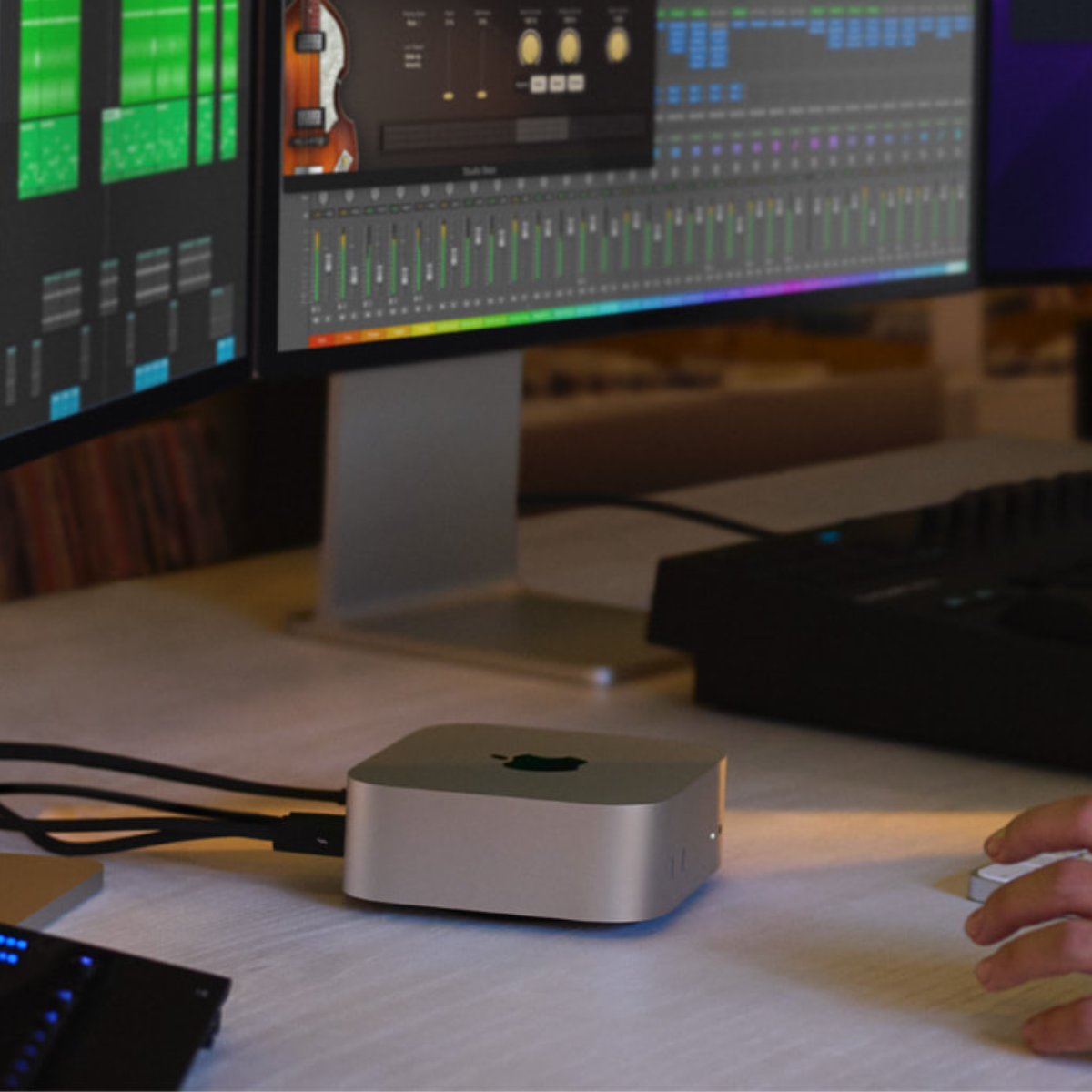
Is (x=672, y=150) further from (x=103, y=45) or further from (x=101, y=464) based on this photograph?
(x=101, y=464)

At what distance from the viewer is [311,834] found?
960 millimetres

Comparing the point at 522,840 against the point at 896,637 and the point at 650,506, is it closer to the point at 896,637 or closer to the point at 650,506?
the point at 896,637

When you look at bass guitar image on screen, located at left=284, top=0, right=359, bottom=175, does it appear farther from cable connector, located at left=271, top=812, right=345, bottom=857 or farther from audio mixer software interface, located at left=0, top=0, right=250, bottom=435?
cable connector, located at left=271, top=812, right=345, bottom=857

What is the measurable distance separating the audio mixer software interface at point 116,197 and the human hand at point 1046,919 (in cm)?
46

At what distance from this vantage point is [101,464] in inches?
84.6

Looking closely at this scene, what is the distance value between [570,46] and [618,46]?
41mm

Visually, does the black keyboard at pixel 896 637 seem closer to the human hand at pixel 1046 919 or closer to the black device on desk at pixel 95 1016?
the human hand at pixel 1046 919

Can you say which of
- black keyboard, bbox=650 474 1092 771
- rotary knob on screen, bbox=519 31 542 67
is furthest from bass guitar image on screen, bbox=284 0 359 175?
black keyboard, bbox=650 474 1092 771

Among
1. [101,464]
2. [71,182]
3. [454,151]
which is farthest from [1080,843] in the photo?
[101,464]

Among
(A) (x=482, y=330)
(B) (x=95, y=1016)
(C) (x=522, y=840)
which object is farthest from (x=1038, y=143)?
(B) (x=95, y=1016)

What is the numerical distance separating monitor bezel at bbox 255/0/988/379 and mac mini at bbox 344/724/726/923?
15.7 inches

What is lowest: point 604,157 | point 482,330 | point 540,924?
point 540,924

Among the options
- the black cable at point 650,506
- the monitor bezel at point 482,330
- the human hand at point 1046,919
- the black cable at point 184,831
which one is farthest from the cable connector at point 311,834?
the black cable at point 650,506

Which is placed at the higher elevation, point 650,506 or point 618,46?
point 618,46
